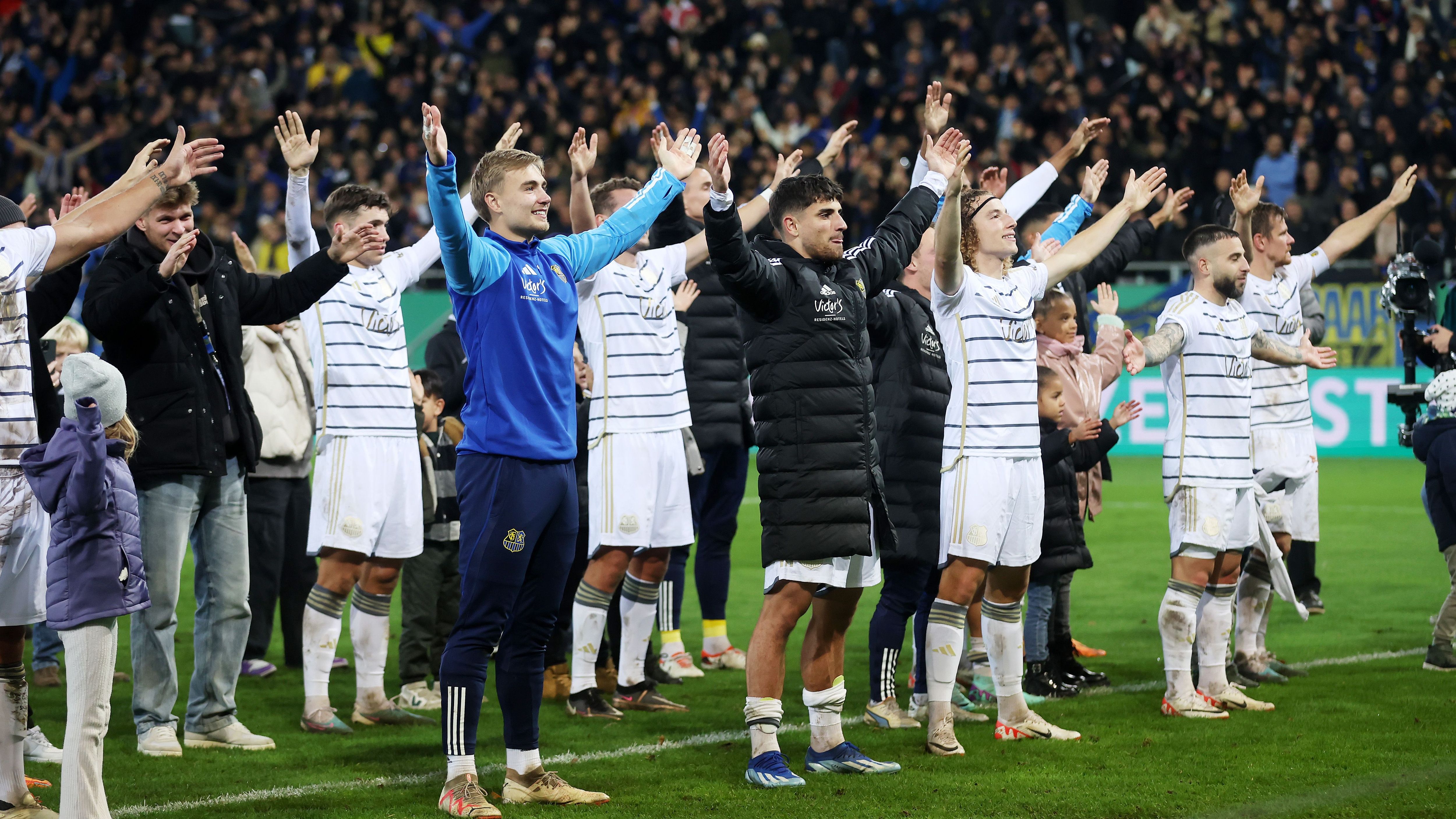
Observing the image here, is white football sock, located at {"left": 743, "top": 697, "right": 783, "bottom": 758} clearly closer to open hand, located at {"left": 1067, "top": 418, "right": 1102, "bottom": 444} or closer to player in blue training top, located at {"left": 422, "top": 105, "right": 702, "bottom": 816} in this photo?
player in blue training top, located at {"left": 422, "top": 105, "right": 702, "bottom": 816}

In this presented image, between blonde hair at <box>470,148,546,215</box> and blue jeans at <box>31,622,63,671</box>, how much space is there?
391 centimetres

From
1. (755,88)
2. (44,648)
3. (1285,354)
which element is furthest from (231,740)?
(755,88)

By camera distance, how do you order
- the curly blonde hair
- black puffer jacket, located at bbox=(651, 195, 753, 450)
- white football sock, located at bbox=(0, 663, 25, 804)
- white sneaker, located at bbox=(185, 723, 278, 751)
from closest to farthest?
1. white football sock, located at bbox=(0, 663, 25, 804)
2. white sneaker, located at bbox=(185, 723, 278, 751)
3. the curly blonde hair
4. black puffer jacket, located at bbox=(651, 195, 753, 450)

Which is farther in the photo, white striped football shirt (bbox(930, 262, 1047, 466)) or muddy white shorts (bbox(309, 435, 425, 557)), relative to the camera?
muddy white shorts (bbox(309, 435, 425, 557))

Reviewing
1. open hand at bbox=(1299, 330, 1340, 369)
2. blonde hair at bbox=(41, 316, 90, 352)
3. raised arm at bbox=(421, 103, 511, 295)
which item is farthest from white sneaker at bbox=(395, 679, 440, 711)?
open hand at bbox=(1299, 330, 1340, 369)

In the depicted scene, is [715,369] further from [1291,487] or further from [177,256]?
[177,256]

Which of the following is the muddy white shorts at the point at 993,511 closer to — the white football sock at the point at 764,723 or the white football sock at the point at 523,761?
the white football sock at the point at 764,723

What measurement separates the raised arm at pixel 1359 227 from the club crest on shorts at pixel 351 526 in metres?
5.29

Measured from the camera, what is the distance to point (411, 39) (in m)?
23.3

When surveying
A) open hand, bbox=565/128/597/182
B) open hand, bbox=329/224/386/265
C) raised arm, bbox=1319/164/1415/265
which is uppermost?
raised arm, bbox=1319/164/1415/265

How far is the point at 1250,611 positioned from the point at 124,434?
5.42m

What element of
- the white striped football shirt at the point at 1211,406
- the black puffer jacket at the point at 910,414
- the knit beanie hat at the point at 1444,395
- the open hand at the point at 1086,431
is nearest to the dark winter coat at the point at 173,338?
the black puffer jacket at the point at 910,414

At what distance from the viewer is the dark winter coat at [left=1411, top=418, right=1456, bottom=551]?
7.73 meters

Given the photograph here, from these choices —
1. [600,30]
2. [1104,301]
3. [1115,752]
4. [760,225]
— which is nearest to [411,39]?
[600,30]
